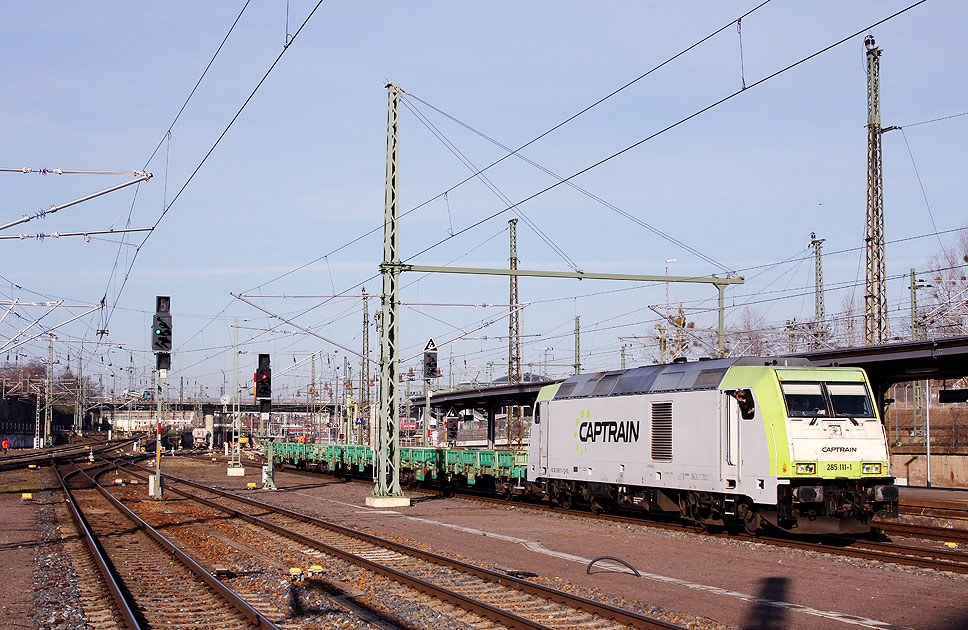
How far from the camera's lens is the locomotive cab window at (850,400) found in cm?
2033

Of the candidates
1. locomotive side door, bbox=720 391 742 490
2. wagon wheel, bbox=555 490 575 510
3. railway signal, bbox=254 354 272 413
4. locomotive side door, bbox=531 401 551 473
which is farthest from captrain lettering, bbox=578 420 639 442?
railway signal, bbox=254 354 272 413

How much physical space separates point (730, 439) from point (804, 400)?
71.9 inches

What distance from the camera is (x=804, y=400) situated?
20.0 meters

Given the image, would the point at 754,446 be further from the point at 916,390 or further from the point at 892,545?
the point at 916,390

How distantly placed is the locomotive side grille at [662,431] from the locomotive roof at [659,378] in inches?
18.9

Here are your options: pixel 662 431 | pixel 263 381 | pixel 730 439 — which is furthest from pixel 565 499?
pixel 263 381

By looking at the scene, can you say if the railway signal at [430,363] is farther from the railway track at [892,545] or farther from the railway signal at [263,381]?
A: the railway track at [892,545]

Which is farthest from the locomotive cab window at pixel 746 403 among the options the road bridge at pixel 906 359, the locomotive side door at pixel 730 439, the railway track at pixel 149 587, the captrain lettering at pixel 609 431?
the railway track at pixel 149 587

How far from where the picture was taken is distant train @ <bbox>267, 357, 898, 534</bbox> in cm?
1956

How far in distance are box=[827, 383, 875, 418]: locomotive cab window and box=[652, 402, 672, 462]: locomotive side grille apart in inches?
160

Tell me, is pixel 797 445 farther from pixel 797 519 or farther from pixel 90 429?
pixel 90 429

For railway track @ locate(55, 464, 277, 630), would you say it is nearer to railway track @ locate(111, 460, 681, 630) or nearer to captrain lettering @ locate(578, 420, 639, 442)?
railway track @ locate(111, 460, 681, 630)

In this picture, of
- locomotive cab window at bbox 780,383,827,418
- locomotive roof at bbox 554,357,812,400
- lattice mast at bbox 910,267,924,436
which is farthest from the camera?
lattice mast at bbox 910,267,924,436

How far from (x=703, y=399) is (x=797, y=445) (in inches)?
110
